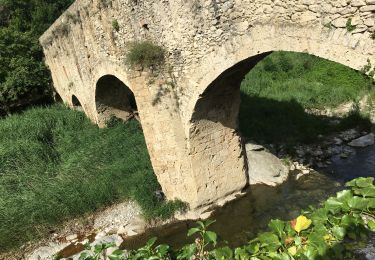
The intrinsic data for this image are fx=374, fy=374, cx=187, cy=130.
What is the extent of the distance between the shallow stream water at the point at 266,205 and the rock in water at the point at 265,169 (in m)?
0.17

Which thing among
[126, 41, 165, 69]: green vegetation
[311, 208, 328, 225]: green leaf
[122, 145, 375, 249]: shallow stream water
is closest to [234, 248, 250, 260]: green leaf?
[311, 208, 328, 225]: green leaf

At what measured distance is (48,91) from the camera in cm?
1780

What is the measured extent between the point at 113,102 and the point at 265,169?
5.86 meters

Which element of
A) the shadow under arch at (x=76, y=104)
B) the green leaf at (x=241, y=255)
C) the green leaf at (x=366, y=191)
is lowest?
the green leaf at (x=241, y=255)

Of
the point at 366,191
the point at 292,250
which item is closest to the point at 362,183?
the point at 366,191

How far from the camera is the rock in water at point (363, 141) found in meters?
10.1

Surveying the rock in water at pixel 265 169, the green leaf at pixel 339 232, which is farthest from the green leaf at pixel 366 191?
the rock in water at pixel 265 169

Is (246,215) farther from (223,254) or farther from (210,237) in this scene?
(223,254)

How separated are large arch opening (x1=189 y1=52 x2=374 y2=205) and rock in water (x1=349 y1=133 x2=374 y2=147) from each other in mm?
724

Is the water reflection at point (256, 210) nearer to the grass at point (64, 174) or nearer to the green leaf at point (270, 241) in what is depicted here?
the grass at point (64, 174)

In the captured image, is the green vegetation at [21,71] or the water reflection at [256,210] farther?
the green vegetation at [21,71]

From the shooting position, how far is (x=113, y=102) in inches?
495

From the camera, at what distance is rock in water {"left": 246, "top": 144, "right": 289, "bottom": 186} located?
29.7 feet

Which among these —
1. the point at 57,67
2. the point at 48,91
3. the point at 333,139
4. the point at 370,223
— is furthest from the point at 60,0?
the point at 370,223
